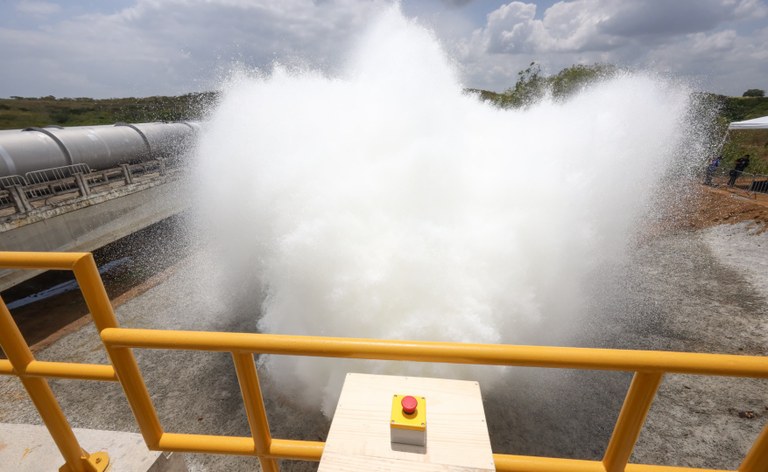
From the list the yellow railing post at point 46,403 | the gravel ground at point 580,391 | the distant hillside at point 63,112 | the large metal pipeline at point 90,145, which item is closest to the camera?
the yellow railing post at point 46,403

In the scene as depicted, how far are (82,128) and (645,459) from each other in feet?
70.3

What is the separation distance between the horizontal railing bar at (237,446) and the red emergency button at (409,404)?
1.84 ft

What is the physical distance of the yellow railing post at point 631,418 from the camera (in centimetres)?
146

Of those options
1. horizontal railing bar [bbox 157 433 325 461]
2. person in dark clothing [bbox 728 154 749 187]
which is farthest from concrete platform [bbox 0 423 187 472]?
person in dark clothing [bbox 728 154 749 187]

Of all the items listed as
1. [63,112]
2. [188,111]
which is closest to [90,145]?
[188,111]

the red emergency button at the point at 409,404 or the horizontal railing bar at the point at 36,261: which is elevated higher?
the horizontal railing bar at the point at 36,261

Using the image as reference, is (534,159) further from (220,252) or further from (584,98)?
(220,252)

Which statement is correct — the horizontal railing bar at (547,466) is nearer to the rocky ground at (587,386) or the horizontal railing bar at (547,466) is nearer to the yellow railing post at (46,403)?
the yellow railing post at (46,403)

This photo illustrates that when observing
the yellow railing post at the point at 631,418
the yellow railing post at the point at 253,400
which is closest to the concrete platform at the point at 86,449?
→ the yellow railing post at the point at 253,400

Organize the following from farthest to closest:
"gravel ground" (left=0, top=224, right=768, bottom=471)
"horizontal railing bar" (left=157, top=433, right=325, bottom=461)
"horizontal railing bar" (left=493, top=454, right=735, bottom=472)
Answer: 1. "gravel ground" (left=0, top=224, right=768, bottom=471)
2. "horizontal railing bar" (left=157, top=433, right=325, bottom=461)
3. "horizontal railing bar" (left=493, top=454, right=735, bottom=472)

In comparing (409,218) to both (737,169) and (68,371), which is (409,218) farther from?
(737,169)

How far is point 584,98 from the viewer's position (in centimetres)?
1182

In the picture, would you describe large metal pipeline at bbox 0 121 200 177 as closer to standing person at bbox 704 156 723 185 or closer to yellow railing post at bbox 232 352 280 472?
yellow railing post at bbox 232 352 280 472

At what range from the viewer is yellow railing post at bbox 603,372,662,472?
1.46 metres
